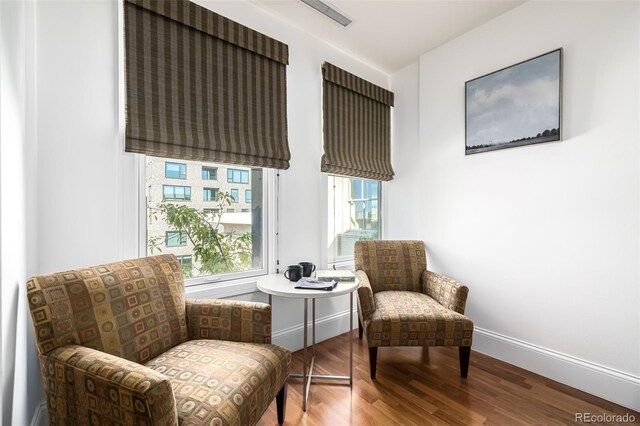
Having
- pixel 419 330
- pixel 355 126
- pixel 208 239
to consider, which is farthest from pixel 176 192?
pixel 419 330

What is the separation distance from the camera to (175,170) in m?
1.94

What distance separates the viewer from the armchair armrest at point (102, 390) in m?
0.87

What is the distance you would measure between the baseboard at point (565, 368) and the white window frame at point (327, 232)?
1.28m

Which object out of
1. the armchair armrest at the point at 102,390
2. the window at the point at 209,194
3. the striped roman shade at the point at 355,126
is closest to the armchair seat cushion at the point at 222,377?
the armchair armrest at the point at 102,390

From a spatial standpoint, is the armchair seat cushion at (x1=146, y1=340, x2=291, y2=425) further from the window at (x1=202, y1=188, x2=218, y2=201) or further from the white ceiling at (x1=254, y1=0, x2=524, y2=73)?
the white ceiling at (x1=254, y1=0, x2=524, y2=73)

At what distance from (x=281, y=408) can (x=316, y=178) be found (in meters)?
1.73

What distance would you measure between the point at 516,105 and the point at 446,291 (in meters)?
1.54

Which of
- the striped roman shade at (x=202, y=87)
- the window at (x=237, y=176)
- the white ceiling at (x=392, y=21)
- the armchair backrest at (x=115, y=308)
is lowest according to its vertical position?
the armchair backrest at (x=115, y=308)

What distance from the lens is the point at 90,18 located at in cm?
158

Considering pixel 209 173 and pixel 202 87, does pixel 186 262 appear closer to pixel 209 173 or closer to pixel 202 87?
pixel 209 173

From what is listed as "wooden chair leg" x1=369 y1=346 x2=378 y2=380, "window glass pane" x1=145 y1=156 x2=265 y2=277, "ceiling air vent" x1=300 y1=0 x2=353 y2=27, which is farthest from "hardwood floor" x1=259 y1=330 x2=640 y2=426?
"ceiling air vent" x1=300 y1=0 x2=353 y2=27

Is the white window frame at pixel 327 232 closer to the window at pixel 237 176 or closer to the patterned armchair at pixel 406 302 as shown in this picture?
the patterned armchair at pixel 406 302

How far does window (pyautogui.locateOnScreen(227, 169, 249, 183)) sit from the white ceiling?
50.9 inches

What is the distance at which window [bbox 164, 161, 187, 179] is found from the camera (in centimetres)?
191
